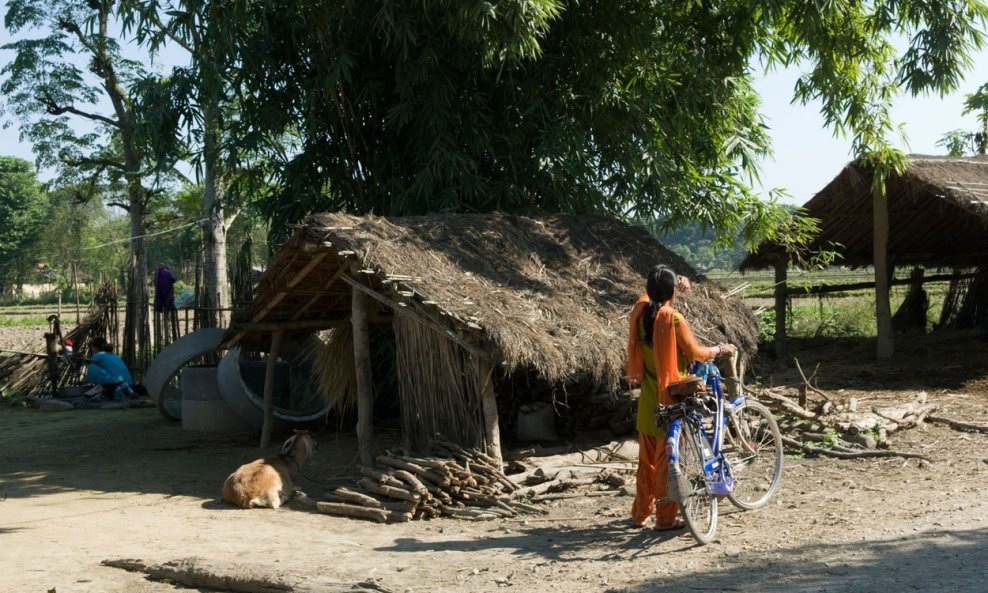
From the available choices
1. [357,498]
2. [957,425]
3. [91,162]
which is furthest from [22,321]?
[957,425]

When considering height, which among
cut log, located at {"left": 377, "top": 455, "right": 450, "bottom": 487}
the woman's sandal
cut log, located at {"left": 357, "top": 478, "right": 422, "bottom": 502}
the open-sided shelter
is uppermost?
the open-sided shelter

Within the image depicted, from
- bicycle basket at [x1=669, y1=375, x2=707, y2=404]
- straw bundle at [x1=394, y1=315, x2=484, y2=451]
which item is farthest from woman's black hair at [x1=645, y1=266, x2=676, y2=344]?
straw bundle at [x1=394, y1=315, x2=484, y2=451]

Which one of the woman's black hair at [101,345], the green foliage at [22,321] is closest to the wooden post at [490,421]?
the woman's black hair at [101,345]

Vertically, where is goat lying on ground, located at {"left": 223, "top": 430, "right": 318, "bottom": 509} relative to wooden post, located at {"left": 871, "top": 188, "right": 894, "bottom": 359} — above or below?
below

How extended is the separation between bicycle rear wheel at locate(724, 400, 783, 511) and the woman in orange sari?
443 mm

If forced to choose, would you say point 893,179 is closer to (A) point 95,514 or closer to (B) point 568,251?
Answer: (B) point 568,251

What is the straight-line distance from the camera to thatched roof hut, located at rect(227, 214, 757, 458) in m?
7.46

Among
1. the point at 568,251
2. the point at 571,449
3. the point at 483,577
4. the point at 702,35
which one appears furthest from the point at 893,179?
the point at 483,577

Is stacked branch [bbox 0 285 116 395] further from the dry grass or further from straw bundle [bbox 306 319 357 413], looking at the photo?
the dry grass

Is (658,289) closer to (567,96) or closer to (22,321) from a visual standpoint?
(567,96)

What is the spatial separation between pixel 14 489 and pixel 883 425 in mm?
8062

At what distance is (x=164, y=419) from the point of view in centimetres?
1262

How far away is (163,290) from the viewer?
15.0m

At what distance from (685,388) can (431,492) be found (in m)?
2.38
